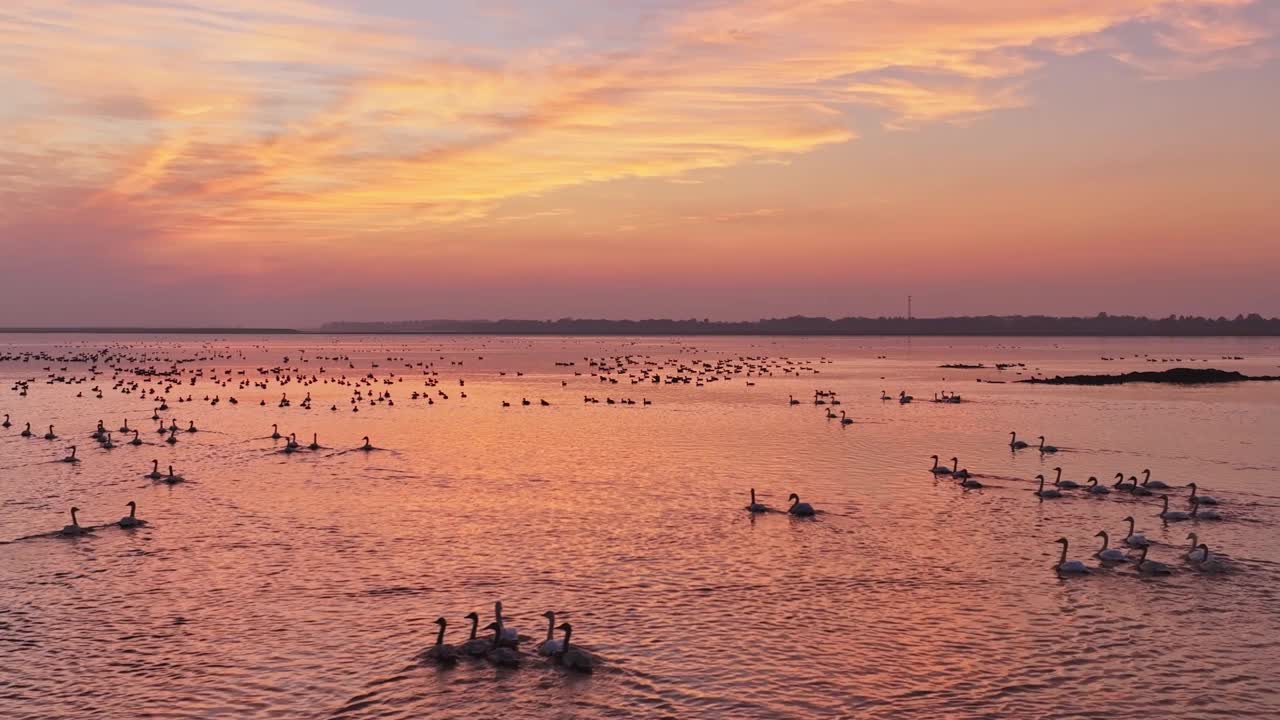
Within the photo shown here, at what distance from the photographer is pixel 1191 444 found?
44.5 meters

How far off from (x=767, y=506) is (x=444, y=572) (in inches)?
420

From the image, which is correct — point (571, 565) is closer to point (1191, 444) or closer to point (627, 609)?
point (627, 609)

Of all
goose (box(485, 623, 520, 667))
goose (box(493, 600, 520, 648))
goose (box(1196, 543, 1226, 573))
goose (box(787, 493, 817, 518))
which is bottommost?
goose (box(485, 623, 520, 667))

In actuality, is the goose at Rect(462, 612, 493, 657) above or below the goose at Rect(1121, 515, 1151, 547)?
below

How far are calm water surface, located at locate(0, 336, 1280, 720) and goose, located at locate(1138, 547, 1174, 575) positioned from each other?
27 centimetres

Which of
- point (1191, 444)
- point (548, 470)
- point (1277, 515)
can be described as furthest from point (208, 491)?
point (1191, 444)

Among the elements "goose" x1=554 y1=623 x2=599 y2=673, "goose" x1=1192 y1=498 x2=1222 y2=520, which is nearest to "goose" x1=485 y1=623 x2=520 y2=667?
"goose" x1=554 y1=623 x2=599 y2=673

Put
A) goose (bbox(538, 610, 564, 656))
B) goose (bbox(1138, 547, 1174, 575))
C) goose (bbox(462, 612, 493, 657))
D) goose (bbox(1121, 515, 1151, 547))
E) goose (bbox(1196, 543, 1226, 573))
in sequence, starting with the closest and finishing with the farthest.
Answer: goose (bbox(538, 610, 564, 656)) < goose (bbox(462, 612, 493, 657)) < goose (bbox(1138, 547, 1174, 575)) < goose (bbox(1196, 543, 1226, 573)) < goose (bbox(1121, 515, 1151, 547))

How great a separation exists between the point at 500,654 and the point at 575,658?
1.35 metres

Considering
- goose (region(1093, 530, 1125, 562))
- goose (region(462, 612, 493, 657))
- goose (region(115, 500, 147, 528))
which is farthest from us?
goose (region(115, 500, 147, 528))

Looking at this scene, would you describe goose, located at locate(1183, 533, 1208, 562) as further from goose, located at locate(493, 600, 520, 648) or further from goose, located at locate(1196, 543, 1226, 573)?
goose, located at locate(493, 600, 520, 648)

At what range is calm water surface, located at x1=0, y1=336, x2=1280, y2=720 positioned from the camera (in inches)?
629

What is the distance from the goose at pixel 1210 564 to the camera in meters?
22.6

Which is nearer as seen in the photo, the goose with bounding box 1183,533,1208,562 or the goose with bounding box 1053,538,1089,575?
the goose with bounding box 1053,538,1089,575
